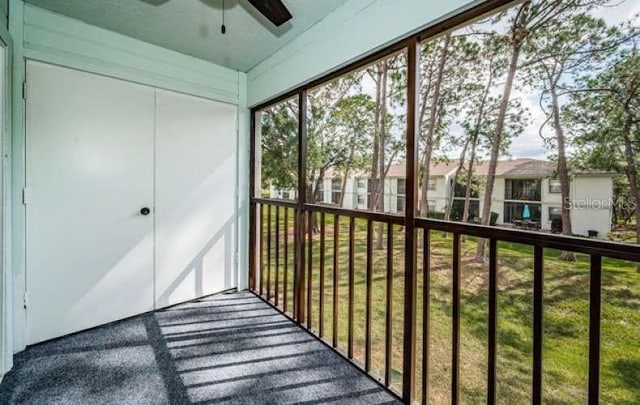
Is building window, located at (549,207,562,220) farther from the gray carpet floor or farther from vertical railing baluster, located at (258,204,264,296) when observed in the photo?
vertical railing baluster, located at (258,204,264,296)

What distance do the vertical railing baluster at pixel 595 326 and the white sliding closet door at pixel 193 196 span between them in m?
2.80

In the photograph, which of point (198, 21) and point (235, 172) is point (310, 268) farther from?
point (198, 21)

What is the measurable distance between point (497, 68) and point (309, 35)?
1.42m

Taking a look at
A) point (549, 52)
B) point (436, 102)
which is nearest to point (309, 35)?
point (436, 102)

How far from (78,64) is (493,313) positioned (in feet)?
9.98

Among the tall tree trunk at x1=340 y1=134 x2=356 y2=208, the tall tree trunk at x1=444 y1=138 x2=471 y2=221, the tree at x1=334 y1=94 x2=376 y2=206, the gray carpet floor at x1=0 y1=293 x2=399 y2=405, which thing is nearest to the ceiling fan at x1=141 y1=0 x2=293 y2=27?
the tree at x1=334 y1=94 x2=376 y2=206

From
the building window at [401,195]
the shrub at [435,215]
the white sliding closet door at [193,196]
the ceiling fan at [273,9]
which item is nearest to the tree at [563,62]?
the shrub at [435,215]

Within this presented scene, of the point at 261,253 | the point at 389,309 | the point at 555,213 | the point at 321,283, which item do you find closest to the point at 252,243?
the point at 261,253

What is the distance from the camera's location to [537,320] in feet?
4.08

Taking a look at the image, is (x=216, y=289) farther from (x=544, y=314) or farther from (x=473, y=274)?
(x=544, y=314)

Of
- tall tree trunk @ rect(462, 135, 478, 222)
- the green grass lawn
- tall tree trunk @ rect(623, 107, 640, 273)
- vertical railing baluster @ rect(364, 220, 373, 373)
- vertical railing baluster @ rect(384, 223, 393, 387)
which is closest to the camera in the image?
tall tree trunk @ rect(623, 107, 640, 273)

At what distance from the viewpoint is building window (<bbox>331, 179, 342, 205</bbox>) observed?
7.47 ft

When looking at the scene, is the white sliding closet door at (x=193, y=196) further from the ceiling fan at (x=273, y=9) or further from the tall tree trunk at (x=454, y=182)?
the tall tree trunk at (x=454, y=182)

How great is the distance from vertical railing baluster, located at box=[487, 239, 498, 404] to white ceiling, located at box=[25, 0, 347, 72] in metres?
1.74
